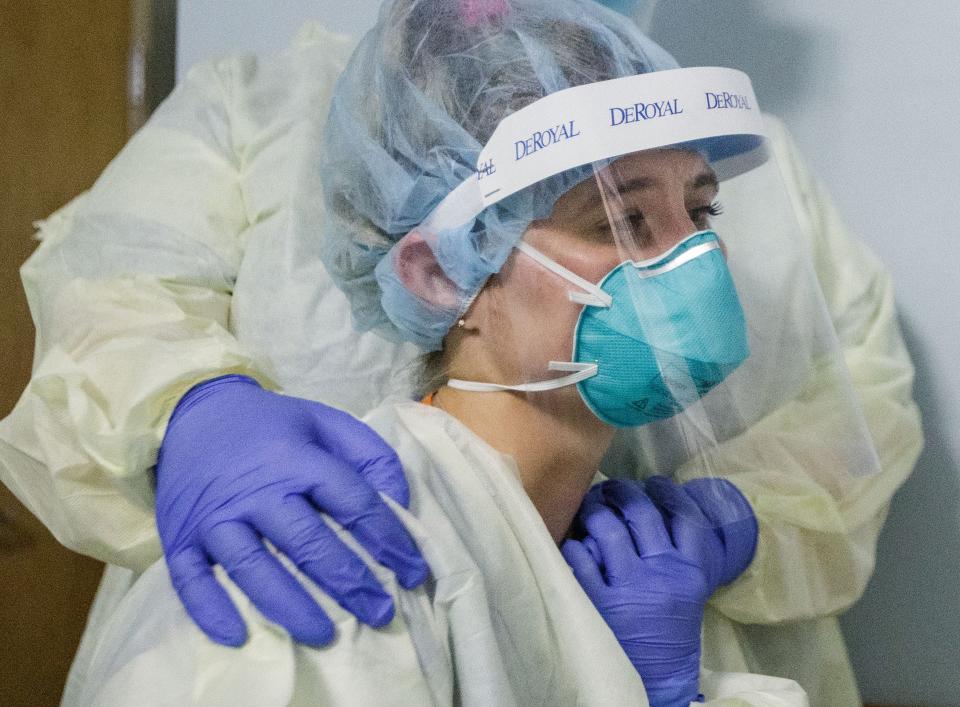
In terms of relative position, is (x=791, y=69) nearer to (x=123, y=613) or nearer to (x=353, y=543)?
(x=353, y=543)

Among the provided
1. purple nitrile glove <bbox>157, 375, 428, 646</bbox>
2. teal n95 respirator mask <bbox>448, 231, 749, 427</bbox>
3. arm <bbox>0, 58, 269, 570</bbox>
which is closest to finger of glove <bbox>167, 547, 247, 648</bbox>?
purple nitrile glove <bbox>157, 375, 428, 646</bbox>

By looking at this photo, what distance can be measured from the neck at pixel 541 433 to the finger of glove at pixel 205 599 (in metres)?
0.32

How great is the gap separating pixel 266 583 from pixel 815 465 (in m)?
0.63

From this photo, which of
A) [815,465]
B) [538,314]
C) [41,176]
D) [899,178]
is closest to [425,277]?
[538,314]

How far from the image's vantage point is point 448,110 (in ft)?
3.29

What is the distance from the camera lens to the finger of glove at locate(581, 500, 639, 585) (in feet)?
3.48

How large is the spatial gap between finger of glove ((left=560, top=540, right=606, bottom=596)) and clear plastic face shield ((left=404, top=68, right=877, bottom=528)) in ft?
0.47

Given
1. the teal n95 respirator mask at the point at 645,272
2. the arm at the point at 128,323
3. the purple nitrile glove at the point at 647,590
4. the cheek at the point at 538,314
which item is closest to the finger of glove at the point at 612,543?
the purple nitrile glove at the point at 647,590

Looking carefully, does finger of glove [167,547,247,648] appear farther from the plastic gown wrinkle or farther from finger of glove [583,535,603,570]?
finger of glove [583,535,603,570]

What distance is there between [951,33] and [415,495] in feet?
3.22

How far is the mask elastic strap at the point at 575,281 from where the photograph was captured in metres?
0.96

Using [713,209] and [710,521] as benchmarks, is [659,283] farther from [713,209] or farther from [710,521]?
[710,521]

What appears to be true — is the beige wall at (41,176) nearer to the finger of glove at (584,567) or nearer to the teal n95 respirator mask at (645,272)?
the teal n95 respirator mask at (645,272)

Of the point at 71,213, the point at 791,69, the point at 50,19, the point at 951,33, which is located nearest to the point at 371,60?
the point at 71,213
